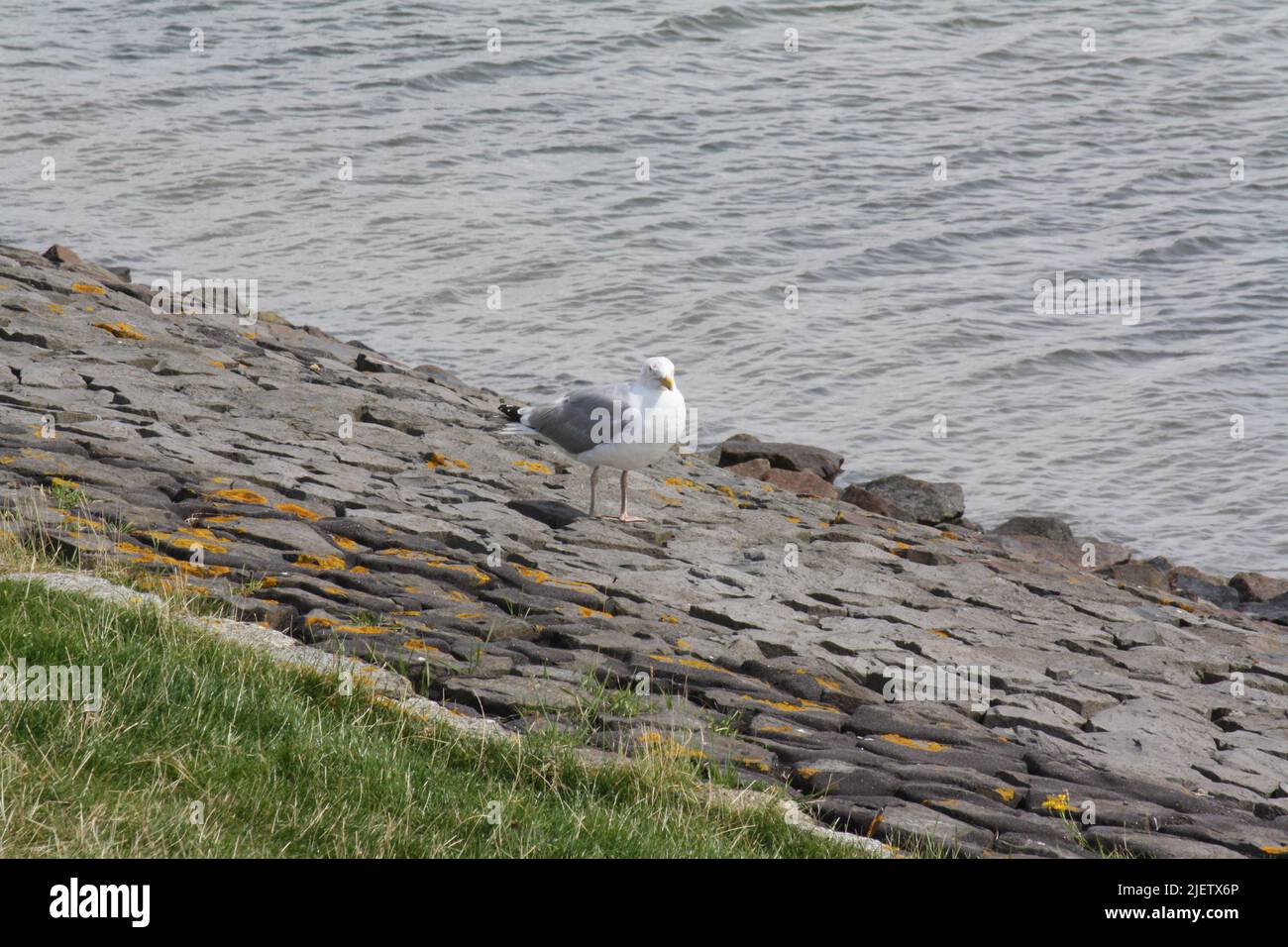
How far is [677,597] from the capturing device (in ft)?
31.5

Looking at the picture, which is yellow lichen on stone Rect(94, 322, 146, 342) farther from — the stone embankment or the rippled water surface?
the rippled water surface

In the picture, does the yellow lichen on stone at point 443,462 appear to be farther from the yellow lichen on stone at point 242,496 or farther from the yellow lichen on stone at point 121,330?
the yellow lichen on stone at point 121,330

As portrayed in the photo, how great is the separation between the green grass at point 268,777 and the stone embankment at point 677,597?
50cm

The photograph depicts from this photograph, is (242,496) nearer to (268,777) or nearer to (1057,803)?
(268,777)

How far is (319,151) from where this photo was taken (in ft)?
95.2

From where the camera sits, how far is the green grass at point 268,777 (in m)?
5.09

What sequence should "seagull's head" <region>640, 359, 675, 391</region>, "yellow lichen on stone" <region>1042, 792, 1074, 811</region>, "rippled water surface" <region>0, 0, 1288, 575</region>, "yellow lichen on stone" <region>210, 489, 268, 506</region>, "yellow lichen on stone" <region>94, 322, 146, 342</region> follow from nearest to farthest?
"yellow lichen on stone" <region>1042, 792, 1074, 811</region> → "yellow lichen on stone" <region>210, 489, 268, 506</region> → "seagull's head" <region>640, 359, 675, 391</region> → "yellow lichen on stone" <region>94, 322, 146, 342</region> → "rippled water surface" <region>0, 0, 1288, 575</region>

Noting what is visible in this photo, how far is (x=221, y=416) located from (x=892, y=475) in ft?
24.1

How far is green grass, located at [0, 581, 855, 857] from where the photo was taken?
5090 millimetres

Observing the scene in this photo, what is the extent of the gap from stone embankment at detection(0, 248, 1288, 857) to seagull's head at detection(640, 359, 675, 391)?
115 cm

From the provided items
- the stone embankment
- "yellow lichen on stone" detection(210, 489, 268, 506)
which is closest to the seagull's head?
the stone embankment

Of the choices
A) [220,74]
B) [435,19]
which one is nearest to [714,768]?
[220,74]

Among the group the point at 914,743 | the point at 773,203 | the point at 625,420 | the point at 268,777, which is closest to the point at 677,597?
the point at 625,420

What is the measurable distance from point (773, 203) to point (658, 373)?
16526mm
